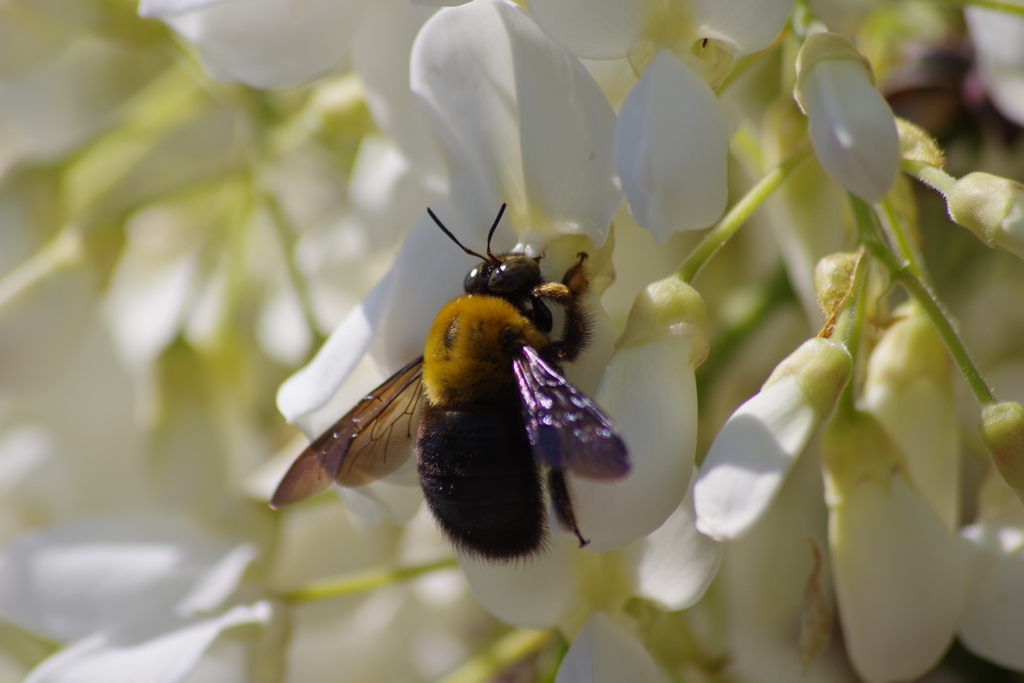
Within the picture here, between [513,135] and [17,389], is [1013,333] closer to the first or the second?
[513,135]

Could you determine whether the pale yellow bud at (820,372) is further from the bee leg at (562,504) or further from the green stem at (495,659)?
the green stem at (495,659)

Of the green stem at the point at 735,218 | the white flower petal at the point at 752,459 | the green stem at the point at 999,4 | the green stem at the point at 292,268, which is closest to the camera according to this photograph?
the white flower petal at the point at 752,459

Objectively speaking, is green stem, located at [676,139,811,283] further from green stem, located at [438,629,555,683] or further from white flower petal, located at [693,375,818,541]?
green stem, located at [438,629,555,683]

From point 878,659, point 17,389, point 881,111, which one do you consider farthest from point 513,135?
point 17,389

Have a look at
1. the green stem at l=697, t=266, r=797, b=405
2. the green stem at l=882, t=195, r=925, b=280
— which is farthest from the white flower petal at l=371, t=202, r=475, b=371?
the green stem at l=697, t=266, r=797, b=405

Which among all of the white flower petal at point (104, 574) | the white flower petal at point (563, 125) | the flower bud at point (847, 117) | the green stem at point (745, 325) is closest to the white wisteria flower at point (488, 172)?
the white flower petal at point (563, 125)

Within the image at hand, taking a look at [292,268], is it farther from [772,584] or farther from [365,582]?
[772,584]

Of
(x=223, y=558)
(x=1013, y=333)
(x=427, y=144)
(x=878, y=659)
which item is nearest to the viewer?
(x=878, y=659)
